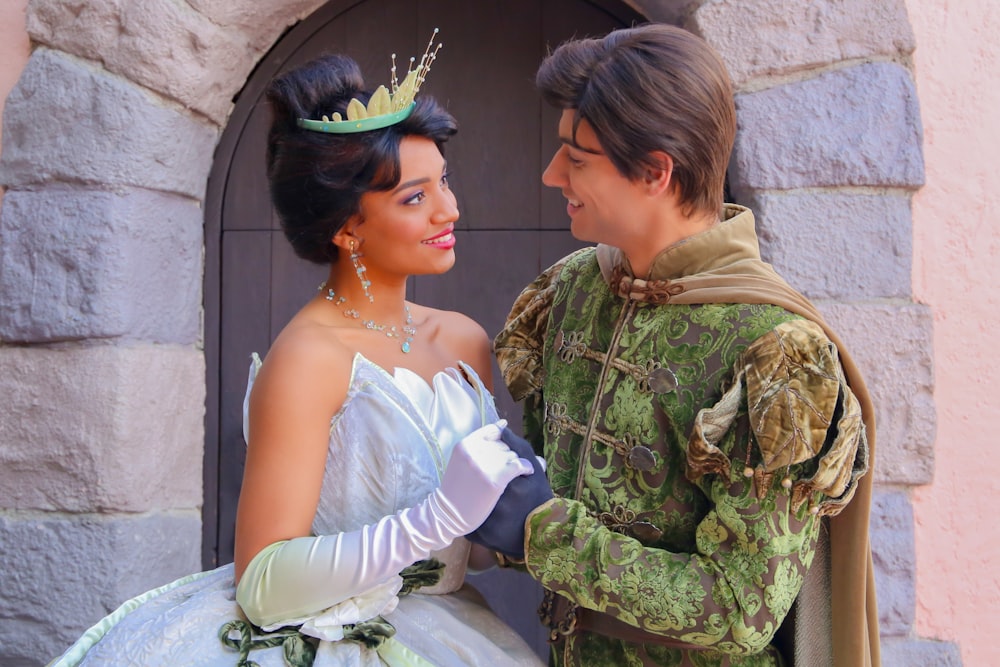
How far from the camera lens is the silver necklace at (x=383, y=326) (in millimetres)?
1823

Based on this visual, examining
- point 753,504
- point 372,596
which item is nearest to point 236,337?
point 372,596

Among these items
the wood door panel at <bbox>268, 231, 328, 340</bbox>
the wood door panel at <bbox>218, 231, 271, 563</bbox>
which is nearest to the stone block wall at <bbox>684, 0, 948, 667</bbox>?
the wood door panel at <bbox>268, 231, 328, 340</bbox>

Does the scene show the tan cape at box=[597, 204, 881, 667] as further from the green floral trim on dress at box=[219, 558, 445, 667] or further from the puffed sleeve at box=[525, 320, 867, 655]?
the green floral trim on dress at box=[219, 558, 445, 667]

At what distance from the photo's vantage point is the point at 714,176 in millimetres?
1531

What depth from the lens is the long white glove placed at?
1.49m

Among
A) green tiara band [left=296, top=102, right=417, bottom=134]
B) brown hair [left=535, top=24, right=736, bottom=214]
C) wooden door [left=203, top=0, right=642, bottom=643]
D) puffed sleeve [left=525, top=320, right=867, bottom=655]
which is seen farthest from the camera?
wooden door [left=203, top=0, right=642, bottom=643]

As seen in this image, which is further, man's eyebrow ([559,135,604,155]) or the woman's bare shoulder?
the woman's bare shoulder

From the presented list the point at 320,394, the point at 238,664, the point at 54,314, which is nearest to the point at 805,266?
the point at 320,394

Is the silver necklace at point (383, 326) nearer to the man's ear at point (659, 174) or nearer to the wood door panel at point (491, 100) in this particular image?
the man's ear at point (659, 174)

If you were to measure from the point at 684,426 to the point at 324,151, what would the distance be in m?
0.77

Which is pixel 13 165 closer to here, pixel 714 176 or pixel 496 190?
pixel 496 190

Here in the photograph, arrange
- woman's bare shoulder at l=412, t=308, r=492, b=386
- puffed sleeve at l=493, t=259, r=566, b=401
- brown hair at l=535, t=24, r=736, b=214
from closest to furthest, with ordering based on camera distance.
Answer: brown hair at l=535, t=24, r=736, b=214 < puffed sleeve at l=493, t=259, r=566, b=401 < woman's bare shoulder at l=412, t=308, r=492, b=386

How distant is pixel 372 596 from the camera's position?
5.24 ft

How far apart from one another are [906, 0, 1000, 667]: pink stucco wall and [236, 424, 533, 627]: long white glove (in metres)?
1.35
